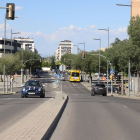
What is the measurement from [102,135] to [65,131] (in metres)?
1.27

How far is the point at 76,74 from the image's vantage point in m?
82.4

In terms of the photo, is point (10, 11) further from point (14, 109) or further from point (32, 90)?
point (32, 90)

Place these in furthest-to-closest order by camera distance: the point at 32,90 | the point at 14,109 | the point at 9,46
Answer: the point at 9,46 < the point at 32,90 < the point at 14,109

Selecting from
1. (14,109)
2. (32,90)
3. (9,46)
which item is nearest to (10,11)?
(14,109)

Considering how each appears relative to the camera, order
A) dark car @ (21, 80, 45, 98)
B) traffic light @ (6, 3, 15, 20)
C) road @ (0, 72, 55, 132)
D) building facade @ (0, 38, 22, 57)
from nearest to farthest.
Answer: road @ (0, 72, 55, 132) < traffic light @ (6, 3, 15, 20) < dark car @ (21, 80, 45, 98) < building facade @ (0, 38, 22, 57)

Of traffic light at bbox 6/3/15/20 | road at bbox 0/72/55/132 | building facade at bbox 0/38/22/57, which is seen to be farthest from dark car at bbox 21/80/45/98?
building facade at bbox 0/38/22/57

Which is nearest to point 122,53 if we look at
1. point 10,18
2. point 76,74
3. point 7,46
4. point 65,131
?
point 10,18

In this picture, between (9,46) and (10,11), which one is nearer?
(10,11)

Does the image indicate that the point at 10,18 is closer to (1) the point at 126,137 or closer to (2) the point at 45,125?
(2) the point at 45,125

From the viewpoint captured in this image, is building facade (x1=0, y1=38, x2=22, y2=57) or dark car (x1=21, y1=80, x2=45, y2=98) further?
building facade (x1=0, y1=38, x2=22, y2=57)

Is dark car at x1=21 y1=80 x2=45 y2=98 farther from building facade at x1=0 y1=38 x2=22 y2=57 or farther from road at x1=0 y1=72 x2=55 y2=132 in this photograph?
building facade at x1=0 y1=38 x2=22 y2=57

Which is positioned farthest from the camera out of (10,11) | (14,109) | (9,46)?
(9,46)

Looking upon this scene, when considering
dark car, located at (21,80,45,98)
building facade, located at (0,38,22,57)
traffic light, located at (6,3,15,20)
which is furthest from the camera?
building facade, located at (0,38,22,57)

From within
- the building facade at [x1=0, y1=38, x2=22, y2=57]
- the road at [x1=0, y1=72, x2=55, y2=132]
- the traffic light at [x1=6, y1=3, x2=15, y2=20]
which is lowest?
the road at [x1=0, y1=72, x2=55, y2=132]
